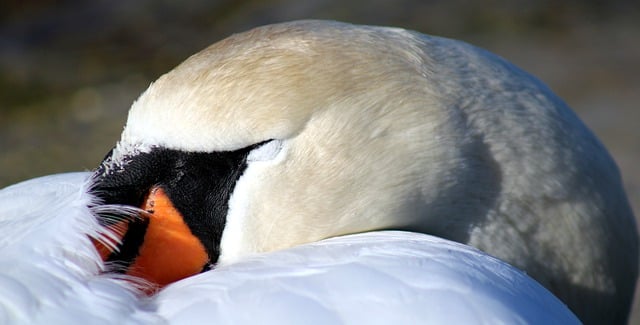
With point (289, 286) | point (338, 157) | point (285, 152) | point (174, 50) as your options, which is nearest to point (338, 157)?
point (338, 157)

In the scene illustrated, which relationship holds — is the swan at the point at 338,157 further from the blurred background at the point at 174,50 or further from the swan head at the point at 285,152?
the blurred background at the point at 174,50

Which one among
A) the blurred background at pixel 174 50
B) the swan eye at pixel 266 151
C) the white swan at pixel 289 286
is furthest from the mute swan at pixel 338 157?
the blurred background at pixel 174 50

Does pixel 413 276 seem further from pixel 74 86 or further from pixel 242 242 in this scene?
pixel 74 86

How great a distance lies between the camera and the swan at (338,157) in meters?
1.90

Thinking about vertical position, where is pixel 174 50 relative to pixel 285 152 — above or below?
below

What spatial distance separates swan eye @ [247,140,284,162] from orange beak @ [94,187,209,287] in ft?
0.60

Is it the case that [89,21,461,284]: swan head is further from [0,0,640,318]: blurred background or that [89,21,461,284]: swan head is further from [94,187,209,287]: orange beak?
[0,0,640,318]: blurred background

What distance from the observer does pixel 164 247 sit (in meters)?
1.91

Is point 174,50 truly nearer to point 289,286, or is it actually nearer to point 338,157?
point 338,157

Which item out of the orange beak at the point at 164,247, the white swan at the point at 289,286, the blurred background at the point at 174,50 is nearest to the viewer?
the white swan at the point at 289,286

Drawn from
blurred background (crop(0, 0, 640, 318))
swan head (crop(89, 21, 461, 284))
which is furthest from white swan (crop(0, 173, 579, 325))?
blurred background (crop(0, 0, 640, 318))

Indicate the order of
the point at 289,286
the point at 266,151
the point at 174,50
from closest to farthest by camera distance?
the point at 289,286
the point at 266,151
the point at 174,50

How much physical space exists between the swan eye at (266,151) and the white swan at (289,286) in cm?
19

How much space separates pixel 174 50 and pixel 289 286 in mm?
4648
